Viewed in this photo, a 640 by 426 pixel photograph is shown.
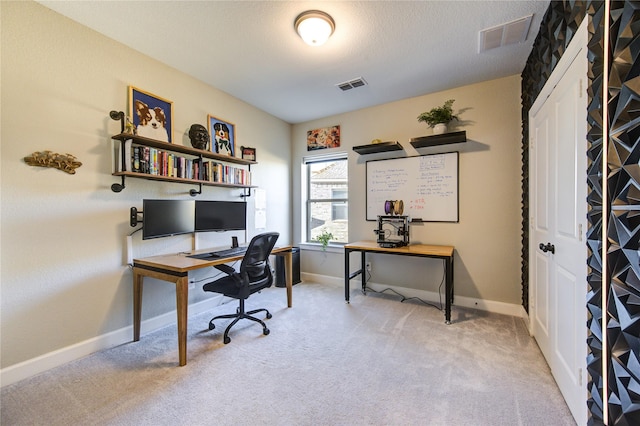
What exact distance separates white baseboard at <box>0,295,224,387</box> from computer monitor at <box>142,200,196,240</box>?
86 centimetres

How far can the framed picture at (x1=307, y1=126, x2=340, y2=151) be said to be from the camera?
158 inches

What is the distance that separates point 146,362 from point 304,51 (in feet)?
9.69

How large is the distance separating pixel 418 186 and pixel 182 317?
2.97 m

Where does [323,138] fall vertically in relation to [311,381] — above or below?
above

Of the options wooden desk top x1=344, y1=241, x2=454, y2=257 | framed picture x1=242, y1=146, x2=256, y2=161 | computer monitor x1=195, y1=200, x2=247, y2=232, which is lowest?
wooden desk top x1=344, y1=241, x2=454, y2=257

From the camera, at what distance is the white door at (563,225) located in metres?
1.36

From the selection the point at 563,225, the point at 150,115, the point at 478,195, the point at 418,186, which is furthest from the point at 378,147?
the point at 150,115

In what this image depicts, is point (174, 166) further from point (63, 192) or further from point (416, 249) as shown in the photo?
point (416, 249)

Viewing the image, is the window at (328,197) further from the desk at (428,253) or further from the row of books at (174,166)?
the row of books at (174,166)

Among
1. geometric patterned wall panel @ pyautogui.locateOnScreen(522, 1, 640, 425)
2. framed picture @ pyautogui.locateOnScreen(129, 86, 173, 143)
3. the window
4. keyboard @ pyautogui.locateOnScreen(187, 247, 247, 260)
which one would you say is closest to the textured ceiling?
framed picture @ pyautogui.locateOnScreen(129, 86, 173, 143)

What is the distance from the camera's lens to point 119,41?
7.56ft

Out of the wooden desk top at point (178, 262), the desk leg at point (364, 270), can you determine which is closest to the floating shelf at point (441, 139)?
the desk leg at point (364, 270)

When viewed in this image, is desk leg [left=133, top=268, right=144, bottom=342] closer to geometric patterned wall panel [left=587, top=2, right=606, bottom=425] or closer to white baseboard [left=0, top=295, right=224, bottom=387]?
white baseboard [left=0, top=295, right=224, bottom=387]

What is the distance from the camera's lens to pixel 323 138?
414 cm
